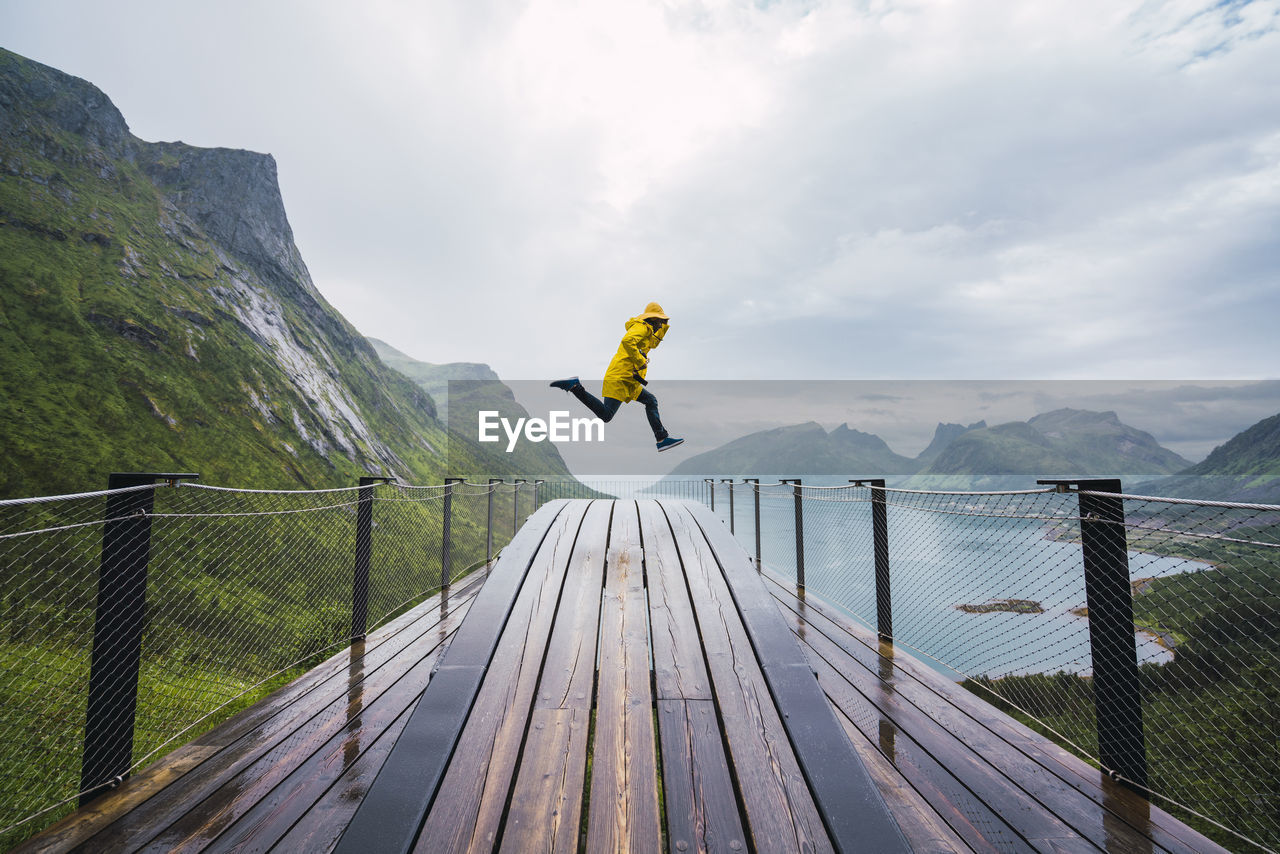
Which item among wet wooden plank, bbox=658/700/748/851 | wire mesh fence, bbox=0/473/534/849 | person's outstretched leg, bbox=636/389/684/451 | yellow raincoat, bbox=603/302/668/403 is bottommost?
wire mesh fence, bbox=0/473/534/849

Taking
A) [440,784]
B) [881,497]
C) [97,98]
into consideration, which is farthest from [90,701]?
[97,98]

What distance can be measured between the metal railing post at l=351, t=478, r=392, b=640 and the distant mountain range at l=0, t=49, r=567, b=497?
34147mm

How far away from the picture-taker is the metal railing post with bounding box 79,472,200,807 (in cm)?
243

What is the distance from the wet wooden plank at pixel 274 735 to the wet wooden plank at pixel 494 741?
126 cm

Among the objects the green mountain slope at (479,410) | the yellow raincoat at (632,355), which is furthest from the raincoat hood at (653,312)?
the green mountain slope at (479,410)

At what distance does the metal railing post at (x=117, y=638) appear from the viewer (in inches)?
95.8

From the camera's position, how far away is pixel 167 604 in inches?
922

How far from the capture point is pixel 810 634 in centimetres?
465

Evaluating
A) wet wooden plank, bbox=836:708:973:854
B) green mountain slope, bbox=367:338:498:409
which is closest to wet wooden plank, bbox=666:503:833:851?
wet wooden plank, bbox=836:708:973:854

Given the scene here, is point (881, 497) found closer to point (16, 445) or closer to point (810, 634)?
point (810, 634)

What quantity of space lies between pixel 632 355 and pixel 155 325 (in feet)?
171

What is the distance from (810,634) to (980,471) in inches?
8657

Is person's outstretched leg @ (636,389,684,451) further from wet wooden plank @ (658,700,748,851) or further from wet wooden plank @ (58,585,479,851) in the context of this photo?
wet wooden plank @ (658,700,748,851)

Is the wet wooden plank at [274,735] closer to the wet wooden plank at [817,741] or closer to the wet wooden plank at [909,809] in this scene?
the wet wooden plank at [817,741]
